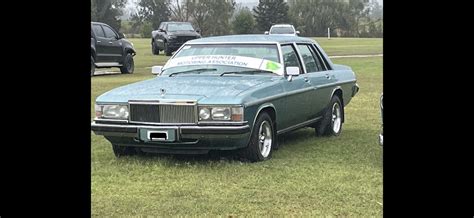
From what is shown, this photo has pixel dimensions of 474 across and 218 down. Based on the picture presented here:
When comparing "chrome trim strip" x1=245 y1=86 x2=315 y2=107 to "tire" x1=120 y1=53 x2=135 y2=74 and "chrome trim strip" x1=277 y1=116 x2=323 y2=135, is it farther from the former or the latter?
"tire" x1=120 y1=53 x2=135 y2=74

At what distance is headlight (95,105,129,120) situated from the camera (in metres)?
5.45

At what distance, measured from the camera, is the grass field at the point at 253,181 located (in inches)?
152

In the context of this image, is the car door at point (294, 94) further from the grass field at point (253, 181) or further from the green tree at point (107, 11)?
the green tree at point (107, 11)

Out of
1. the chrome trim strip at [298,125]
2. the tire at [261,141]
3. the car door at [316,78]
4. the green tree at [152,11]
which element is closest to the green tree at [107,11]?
the green tree at [152,11]

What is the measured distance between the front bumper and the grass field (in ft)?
0.52

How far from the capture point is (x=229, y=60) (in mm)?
5965

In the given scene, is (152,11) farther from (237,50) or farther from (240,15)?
(237,50)

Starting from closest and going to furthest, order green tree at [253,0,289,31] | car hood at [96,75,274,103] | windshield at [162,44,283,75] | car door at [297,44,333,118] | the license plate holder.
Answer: green tree at [253,0,289,31]
the license plate holder
car hood at [96,75,274,103]
windshield at [162,44,283,75]
car door at [297,44,333,118]

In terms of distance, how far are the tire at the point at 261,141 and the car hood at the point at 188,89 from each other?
0.32 metres

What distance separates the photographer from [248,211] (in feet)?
12.7

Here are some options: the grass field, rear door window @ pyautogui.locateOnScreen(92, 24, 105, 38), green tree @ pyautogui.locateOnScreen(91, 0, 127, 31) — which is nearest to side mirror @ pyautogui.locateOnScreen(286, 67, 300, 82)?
the grass field
